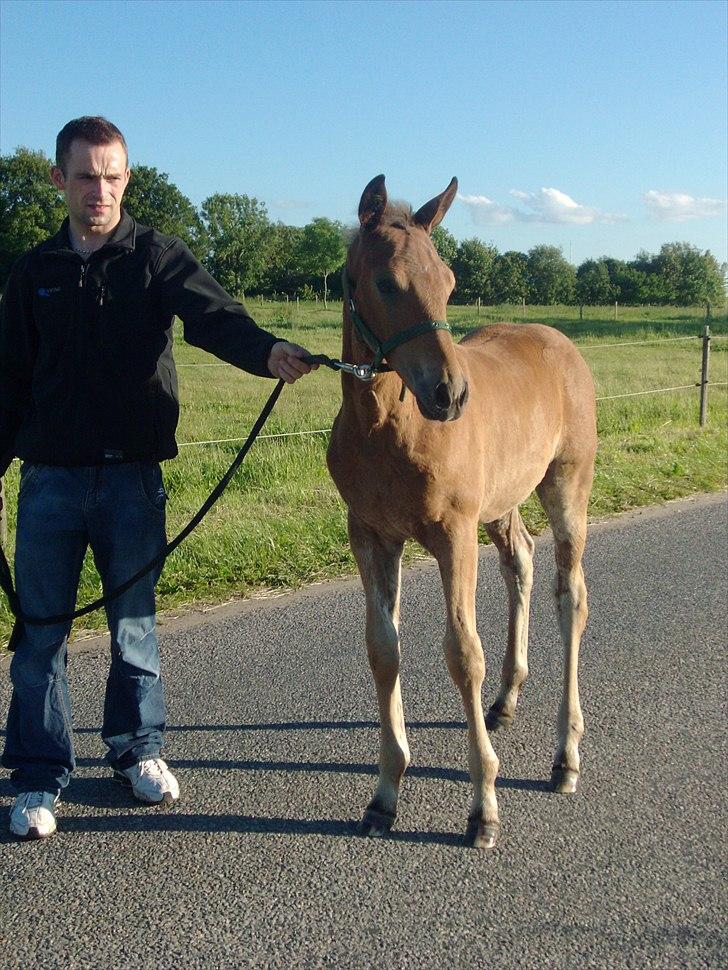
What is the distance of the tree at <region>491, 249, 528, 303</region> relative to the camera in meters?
47.8

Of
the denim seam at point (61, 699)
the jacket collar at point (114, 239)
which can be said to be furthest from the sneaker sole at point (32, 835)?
the jacket collar at point (114, 239)

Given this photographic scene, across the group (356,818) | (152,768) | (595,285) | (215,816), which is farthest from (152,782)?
(595,285)

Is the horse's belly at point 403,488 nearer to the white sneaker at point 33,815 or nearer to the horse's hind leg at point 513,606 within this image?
the horse's hind leg at point 513,606

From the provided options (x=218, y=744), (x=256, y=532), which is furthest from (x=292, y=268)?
(x=218, y=744)

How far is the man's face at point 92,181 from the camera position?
10.4 ft

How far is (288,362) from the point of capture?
126 inches

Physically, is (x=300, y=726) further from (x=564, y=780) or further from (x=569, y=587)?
(x=569, y=587)

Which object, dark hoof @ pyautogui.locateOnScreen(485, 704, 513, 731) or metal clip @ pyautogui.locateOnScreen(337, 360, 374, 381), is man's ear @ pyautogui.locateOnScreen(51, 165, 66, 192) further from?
dark hoof @ pyautogui.locateOnScreen(485, 704, 513, 731)

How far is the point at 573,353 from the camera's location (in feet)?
15.4

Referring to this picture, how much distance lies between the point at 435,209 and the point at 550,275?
67293 millimetres

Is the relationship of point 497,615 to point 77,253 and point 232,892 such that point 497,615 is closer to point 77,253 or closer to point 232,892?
point 232,892

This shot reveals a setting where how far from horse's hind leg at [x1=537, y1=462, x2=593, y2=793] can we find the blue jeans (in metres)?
1.65

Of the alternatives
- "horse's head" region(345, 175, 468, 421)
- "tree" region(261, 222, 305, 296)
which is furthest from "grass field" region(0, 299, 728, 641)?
"tree" region(261, 222, 305, 296)

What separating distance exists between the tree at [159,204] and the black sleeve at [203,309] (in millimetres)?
33304
